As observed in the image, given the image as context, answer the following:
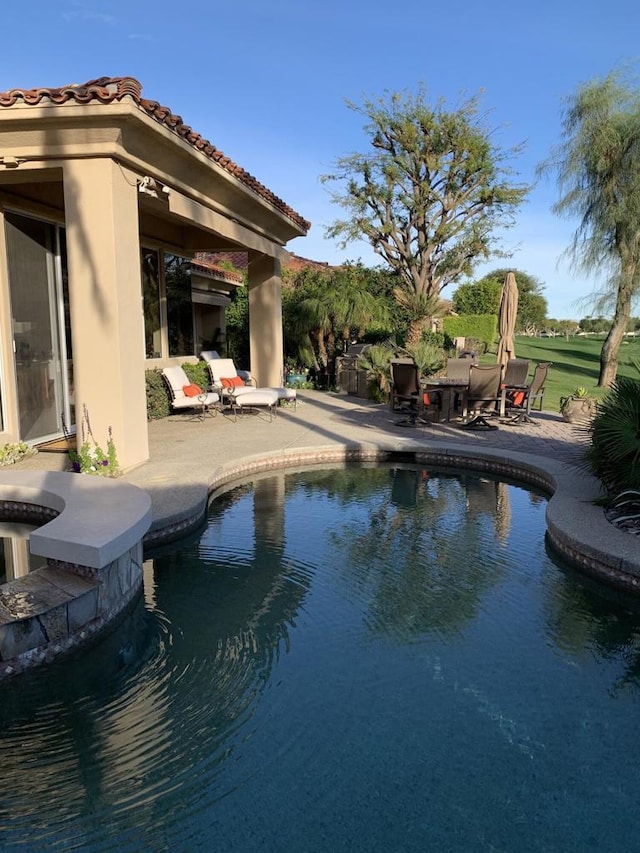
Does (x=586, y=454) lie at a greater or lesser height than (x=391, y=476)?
greater

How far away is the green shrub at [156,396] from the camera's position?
1253cm

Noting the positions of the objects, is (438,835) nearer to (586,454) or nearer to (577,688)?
(577,688)

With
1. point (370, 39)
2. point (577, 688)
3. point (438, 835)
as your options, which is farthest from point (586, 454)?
point (370, 39)

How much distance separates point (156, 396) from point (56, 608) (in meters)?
9.13

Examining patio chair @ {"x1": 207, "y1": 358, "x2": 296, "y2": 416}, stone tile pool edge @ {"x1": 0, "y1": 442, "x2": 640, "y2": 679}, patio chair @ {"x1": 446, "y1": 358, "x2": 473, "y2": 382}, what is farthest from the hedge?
stone tile pool edge @ {"x1": 0, "y1": 442, "x2": 640, "y2": 679}

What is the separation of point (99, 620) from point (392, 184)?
76.9ft

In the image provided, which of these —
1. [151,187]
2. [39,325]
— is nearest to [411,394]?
[151,187]

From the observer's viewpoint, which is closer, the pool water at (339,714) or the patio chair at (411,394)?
the pool water at (339,714)

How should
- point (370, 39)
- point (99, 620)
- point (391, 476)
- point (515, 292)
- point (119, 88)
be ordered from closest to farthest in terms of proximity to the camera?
point (99, 620) < point (119, 88) < point (391, 476) < point (515, 292) < point (370, 39)

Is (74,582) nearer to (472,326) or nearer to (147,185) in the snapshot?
(147,185)

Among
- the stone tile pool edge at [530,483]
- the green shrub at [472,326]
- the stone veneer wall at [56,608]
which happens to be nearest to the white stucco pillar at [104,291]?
the stone tile pool edge at [530,483]

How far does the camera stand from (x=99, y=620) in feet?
14.4

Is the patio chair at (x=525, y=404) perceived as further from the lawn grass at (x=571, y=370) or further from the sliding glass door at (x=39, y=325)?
the sliding glass door at (x=39, y=325)

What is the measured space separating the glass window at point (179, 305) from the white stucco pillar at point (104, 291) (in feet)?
22.7
